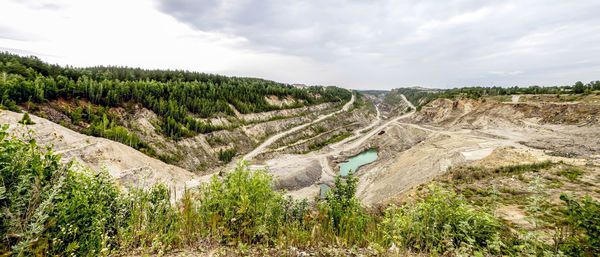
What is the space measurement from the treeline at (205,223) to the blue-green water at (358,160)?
151ft

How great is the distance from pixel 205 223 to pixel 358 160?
5821cm

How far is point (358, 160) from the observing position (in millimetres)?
61031

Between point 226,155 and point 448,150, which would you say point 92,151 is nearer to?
point 226,155

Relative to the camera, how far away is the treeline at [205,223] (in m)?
3.72

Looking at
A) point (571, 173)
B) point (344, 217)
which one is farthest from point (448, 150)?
point (344, 217)

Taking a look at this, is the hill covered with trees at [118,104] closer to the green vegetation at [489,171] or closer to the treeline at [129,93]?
the treeline at [129,93]

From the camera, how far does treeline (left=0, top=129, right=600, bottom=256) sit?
12.2 feet

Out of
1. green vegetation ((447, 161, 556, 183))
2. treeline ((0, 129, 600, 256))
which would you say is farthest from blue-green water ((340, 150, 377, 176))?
treeline ((0, 129, 600, 256))

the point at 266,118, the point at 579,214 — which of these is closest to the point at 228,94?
the point at 266,118

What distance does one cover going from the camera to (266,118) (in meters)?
76.9

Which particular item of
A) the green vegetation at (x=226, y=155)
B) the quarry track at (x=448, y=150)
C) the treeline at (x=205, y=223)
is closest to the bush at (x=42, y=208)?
the treeline at (x=205, y=223)

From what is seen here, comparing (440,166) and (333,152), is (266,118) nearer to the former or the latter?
(333,152)

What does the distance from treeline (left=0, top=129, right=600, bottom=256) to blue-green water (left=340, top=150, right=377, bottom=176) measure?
151ft

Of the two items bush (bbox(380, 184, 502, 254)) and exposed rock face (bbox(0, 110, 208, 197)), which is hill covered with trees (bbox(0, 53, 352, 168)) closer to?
exposed rock face (bbox(0, 110, 208, 197))
